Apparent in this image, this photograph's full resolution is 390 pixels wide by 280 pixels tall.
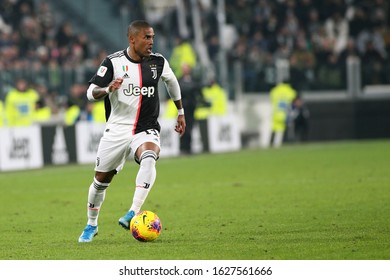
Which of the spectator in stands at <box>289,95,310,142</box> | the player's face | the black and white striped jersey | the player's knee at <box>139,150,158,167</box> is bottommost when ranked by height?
the spectator in stands at <box>289,95,310,142</box>

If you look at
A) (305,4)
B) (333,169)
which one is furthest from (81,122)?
(305,4)

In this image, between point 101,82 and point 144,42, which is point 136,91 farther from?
point 144,42

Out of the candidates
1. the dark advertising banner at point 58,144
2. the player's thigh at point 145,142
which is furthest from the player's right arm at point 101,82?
the dark advertising banner at point 58,144

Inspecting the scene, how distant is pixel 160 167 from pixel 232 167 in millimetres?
1589

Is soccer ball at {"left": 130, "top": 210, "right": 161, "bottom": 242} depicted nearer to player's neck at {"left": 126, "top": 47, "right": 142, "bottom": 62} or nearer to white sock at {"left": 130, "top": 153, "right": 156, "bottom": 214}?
white sock at {"left": 130, "top": 153, "right": 156, "bottom": 214}

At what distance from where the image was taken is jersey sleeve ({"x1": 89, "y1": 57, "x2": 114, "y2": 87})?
10695 mm

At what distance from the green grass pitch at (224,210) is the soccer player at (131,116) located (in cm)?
54

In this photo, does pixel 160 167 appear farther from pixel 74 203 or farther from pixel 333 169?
pixel 74 203

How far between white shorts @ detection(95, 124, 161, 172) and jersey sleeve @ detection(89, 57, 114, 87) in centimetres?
47

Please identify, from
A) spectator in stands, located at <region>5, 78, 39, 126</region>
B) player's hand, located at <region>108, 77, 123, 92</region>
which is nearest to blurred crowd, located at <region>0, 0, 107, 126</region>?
spectator in stands, located at <region>5, 78, 39, 126</region>

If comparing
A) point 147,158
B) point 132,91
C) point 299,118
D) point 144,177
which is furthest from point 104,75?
point 299,118

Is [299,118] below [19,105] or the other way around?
below

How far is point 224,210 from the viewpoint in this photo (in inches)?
550

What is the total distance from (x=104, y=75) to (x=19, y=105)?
15.0 metres
